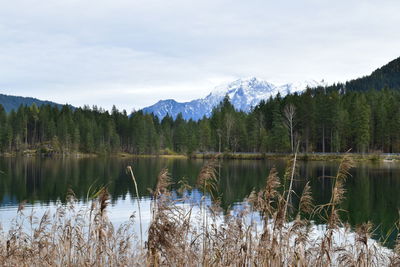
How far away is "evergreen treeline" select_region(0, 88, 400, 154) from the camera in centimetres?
10256

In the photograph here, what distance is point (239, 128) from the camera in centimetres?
12306

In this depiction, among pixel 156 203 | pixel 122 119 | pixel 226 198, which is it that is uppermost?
pixel 122 119

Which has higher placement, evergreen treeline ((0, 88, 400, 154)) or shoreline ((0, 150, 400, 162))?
evergreen treeline ((0, 88, 400, 154))

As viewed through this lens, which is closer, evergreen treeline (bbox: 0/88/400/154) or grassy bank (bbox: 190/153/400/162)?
grassy bank (bbox: 190/153/400/162)

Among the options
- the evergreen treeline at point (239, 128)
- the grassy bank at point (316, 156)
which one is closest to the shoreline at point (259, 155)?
the grassy bank at point (316, 156)

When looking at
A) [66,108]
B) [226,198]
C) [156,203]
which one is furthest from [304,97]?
[156,203]

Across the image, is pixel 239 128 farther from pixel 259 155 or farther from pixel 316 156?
pixel 316 156

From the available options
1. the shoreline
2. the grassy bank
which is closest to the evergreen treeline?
the shoreline

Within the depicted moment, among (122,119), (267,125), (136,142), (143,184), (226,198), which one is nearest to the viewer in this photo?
(226,198)

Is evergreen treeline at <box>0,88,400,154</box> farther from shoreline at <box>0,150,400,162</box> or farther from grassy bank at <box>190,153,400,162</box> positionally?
grassy bank at <box>190,153,400,162</box>

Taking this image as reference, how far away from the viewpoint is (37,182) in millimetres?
53312

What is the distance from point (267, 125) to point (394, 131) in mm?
38057

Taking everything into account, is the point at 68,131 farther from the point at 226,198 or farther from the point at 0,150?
the point at 226,198

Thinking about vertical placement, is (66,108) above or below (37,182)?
above
